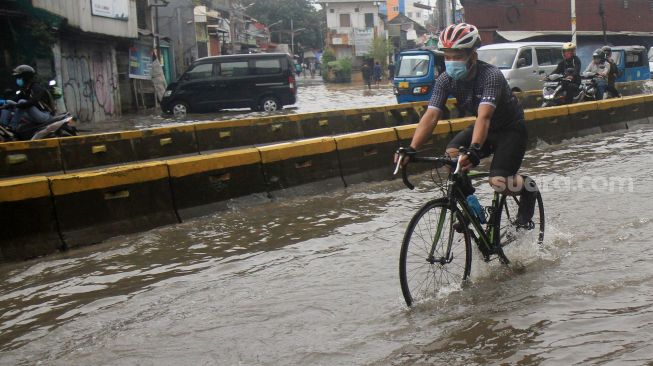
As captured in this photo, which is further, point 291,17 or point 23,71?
point 291,17

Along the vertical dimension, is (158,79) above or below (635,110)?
above

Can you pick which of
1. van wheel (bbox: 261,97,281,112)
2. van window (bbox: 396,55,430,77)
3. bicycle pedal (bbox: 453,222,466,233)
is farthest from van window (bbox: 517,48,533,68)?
bicycle pedal (bbox: 453,222,466,233)

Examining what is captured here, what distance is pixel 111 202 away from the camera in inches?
273

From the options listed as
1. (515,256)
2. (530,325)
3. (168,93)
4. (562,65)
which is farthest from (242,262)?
(168,93)

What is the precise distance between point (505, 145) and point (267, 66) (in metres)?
20.5

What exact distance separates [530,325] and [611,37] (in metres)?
44.4

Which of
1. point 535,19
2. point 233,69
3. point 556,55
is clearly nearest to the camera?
point 556,55

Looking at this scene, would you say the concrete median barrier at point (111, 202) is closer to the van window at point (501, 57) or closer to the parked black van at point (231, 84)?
the van window at point (501, 57)

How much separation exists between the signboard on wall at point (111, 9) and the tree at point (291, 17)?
58.3 metres

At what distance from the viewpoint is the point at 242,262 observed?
19.7 ft

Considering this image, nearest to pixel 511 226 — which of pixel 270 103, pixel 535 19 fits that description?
pixel 270 103

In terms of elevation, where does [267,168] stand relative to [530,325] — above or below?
above

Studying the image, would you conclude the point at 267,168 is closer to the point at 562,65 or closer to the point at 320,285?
the point at 320,285

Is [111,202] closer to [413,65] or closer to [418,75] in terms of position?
[418,75]
